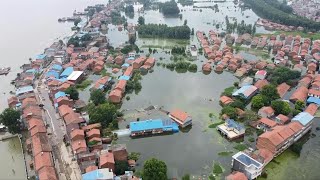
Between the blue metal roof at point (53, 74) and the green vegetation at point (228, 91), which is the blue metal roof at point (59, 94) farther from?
the green vegetation at point (228, 91)

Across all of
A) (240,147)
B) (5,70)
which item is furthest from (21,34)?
(240,147)

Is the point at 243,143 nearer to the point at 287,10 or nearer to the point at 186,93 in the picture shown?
the point at 186,93

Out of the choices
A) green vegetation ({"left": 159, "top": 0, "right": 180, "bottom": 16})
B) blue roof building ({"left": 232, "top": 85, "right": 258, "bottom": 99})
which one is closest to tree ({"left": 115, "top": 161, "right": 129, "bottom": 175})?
blue roof building ({"left": 232, "top": 85, "right": 258, "bottom": 99})

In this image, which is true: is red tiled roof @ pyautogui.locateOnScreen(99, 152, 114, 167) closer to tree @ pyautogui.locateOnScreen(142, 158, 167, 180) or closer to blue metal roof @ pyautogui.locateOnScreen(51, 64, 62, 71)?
tree @ pyautogui.locateOnScreen(142, 158, 167, 180)

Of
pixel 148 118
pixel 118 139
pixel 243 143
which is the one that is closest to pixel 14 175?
pixel 118 139

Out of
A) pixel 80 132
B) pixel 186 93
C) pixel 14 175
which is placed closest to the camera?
pixel 14 175
